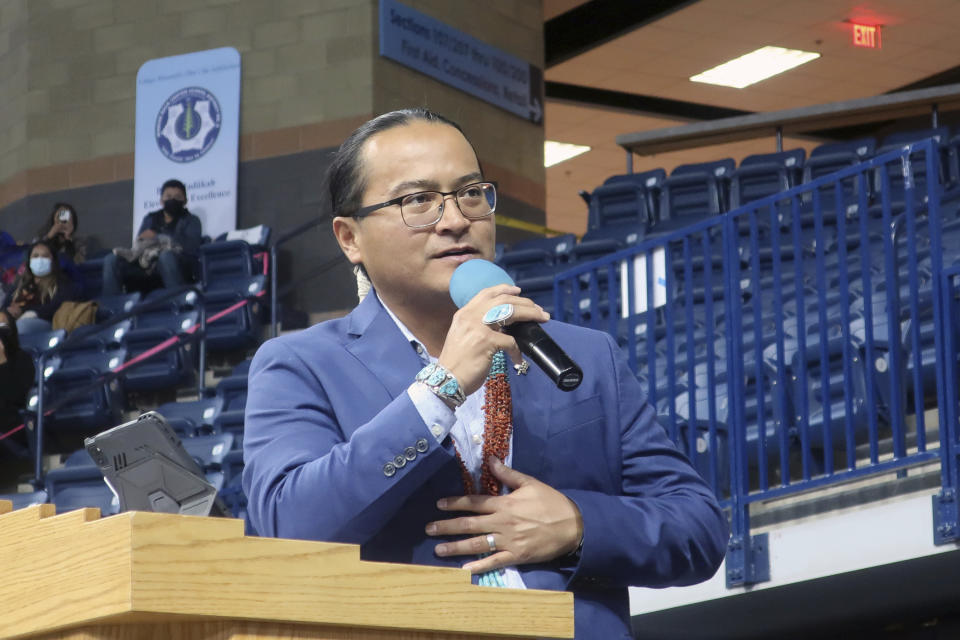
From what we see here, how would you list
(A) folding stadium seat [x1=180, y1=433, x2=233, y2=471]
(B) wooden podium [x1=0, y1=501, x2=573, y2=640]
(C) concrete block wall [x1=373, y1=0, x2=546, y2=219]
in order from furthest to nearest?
(C) concrete block wall [x1=373, y1=0, x2=546, y2=219] → (A) folding stadium seat [x1=180, y1=433, x2=233, y2=471] → (B) wooden podium [x1=0, y1=501, x2=573, y2=640]

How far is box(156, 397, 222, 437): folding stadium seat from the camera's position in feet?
23.6

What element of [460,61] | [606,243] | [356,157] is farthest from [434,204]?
[460,61]

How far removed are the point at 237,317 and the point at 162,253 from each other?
2.93 feet

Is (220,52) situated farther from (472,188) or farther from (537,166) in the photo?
(472,188)

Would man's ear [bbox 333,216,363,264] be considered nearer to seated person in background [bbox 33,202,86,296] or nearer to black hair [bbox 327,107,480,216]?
black hair [bbox 327,107,480,216]

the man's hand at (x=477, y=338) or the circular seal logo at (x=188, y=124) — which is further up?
the circular seal logo at (x=188, y=124)

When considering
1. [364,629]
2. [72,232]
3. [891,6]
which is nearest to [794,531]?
[364,629]

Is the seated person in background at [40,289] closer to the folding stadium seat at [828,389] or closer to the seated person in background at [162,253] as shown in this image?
the seated person in background at [162,253]

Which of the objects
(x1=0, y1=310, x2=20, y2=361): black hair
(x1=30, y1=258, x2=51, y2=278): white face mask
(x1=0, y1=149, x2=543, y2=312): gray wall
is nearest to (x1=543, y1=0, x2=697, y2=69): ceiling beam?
(x1=0, y1=149, x2=543, y2=312): gray wall

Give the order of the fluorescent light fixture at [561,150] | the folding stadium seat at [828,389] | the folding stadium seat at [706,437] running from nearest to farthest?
the folding stadium seat at [828,389] < the folding stadium seat at [706,437] < the fluorescent light fixture at [561,150]

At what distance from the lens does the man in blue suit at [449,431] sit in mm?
1324

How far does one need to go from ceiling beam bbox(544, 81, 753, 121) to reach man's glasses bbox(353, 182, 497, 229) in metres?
10.8

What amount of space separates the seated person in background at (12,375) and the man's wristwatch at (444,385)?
6.85 m

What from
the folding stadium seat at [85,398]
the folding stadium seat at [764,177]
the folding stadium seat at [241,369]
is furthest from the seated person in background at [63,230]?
the folding stadium seat at [764,177]
